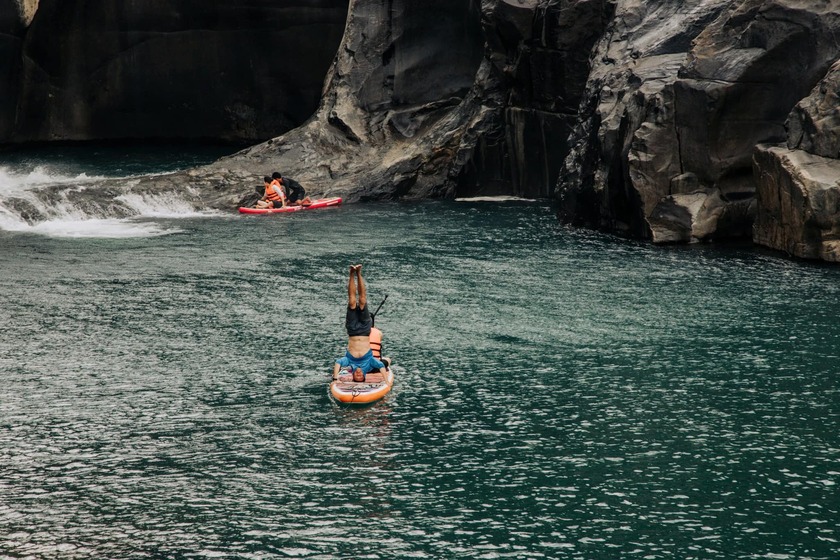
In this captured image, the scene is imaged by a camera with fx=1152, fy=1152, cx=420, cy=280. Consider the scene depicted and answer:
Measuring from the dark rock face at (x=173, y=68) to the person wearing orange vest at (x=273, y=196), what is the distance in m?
17.8

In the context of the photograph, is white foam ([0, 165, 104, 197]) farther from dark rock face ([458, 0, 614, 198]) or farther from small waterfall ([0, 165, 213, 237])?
dark rock face ([458, 0, 614, 198])

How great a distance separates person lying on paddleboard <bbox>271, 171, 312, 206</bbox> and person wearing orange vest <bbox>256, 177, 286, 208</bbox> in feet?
0.76

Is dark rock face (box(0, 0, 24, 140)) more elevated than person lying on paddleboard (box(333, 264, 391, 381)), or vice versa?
dark rock face (box(0, 0, 24, 140))

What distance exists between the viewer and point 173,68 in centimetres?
5838

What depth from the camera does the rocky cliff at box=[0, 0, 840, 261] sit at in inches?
1241

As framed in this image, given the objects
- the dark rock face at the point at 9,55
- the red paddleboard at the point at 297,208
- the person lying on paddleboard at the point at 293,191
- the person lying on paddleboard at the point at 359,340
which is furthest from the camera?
the dark rock face at the point at 9,55

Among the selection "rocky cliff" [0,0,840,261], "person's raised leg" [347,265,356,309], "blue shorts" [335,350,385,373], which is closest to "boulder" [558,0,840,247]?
"rocky cliff" [0,0,840,261]

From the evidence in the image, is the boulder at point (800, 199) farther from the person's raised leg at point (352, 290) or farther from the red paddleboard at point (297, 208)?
the red paddleboard at point (297, 208)

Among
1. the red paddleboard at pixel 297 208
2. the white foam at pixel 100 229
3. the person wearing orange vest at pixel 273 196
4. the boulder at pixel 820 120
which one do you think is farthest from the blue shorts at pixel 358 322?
the person wearing orange vest at pixel 273 196

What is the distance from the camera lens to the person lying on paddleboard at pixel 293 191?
4246cm

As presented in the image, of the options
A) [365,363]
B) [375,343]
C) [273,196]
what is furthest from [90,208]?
[365,363]

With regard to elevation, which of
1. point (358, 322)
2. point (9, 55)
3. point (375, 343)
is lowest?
point (375, 343)

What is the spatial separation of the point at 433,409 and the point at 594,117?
19268mm

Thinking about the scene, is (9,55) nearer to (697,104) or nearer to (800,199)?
(697,104)
